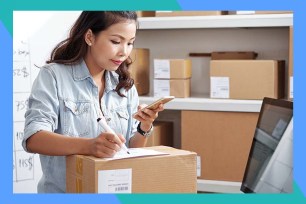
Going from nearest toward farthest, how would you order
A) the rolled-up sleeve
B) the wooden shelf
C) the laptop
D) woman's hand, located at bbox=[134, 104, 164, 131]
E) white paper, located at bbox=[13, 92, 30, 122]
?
the laptop
the rolled-up sleeve
woman's hand, located at bbox=[134, 104, 164, 131]
white paper, located at bbox=[13, 92, 30, 122]
the wooden shelf

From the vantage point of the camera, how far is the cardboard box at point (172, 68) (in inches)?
94.0

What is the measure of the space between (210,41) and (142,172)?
5.74ft

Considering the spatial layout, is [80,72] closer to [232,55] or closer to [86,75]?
[86,75]

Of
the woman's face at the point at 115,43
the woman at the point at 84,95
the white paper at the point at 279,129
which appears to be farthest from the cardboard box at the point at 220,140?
the white paper at the point at 279,129

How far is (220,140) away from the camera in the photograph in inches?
93.3

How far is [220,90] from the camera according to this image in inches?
93.4

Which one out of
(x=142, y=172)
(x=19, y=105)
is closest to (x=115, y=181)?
(x=142, y=172)

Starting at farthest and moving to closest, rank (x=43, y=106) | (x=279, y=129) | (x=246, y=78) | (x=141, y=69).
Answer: (x=141, y=69)
(x=246, y=78)
(x=43, y=106)
(x=279, y=129)

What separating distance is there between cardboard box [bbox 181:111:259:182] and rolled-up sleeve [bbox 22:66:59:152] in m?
1.17

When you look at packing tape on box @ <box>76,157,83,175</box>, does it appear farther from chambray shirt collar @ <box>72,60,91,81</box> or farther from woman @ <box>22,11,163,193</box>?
chambray shirt collar @ <box>72,60,91,81</box>

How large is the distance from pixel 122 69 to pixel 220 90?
3.10 ft

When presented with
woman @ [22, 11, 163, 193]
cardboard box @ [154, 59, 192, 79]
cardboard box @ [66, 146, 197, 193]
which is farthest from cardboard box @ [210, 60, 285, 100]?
cardboard box @ [66, 146, 197, 193]

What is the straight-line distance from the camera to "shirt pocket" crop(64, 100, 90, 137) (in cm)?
134

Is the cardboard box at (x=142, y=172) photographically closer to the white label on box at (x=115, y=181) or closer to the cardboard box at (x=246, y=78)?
the white label on box at (x=115, y=181)
